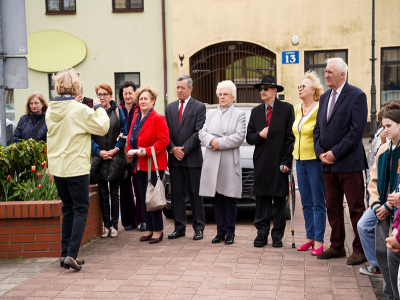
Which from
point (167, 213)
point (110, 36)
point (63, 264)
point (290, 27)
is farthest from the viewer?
point (110, 36)

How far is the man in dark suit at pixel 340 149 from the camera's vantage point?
5367 mm

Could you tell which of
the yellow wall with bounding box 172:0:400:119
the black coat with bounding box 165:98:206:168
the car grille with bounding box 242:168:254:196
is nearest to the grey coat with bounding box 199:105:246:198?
the black coat with bounding box 165:98:206:168

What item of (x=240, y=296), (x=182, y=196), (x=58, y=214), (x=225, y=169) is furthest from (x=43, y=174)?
(x=240, y=296)

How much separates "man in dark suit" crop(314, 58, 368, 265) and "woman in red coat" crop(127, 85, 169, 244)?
1.98 metres

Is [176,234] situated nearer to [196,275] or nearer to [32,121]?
[196,275]

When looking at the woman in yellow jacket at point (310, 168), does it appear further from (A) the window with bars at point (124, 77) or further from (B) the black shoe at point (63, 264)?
(A) the window with bars at point (124, 77)

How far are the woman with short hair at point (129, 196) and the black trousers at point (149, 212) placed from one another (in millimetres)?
358

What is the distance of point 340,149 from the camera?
17.5 ft

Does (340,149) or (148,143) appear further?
(148,143)

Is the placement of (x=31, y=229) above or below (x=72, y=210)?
below

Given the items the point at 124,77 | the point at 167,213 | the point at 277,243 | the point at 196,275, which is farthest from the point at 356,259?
the point at 124,77

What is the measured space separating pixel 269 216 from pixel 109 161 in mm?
2234

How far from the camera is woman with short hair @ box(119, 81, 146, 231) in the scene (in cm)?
727

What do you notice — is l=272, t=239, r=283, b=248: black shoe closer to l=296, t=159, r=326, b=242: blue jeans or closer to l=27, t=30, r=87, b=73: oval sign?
l=296, t=159, r=326, b=242: blue jeans
